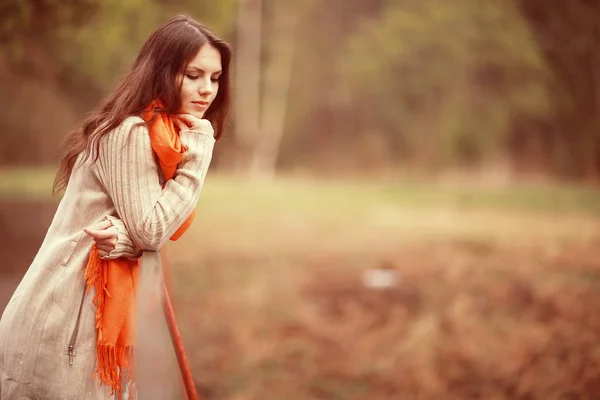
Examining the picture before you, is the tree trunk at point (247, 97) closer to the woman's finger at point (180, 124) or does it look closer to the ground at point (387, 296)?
the ground at point (387, 296)

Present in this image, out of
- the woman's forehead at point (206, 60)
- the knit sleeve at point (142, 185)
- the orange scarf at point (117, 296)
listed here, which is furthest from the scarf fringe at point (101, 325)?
the woman's forehead at point (206, 60)

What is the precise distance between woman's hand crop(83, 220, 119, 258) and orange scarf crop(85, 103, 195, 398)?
0.03m

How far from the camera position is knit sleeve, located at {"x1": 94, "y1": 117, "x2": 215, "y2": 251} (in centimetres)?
146

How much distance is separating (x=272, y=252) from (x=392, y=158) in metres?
6.65

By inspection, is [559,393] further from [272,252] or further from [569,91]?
[569,91]

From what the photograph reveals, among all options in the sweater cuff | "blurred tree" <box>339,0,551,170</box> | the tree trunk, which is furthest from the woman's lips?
the tree trunk

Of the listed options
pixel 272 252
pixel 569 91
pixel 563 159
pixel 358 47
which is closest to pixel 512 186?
pixel 563 159

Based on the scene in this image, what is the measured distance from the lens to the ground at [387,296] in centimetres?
411

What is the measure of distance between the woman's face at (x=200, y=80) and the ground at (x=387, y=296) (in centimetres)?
251

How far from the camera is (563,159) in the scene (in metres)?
11.3

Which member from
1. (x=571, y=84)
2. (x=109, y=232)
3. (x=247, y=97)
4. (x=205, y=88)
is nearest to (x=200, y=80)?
(x=205, y=88)

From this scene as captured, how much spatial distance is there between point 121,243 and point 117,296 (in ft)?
0.42

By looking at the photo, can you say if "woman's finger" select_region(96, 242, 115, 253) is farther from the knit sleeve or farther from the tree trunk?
the tree trunk

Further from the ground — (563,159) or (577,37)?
(577,37)
